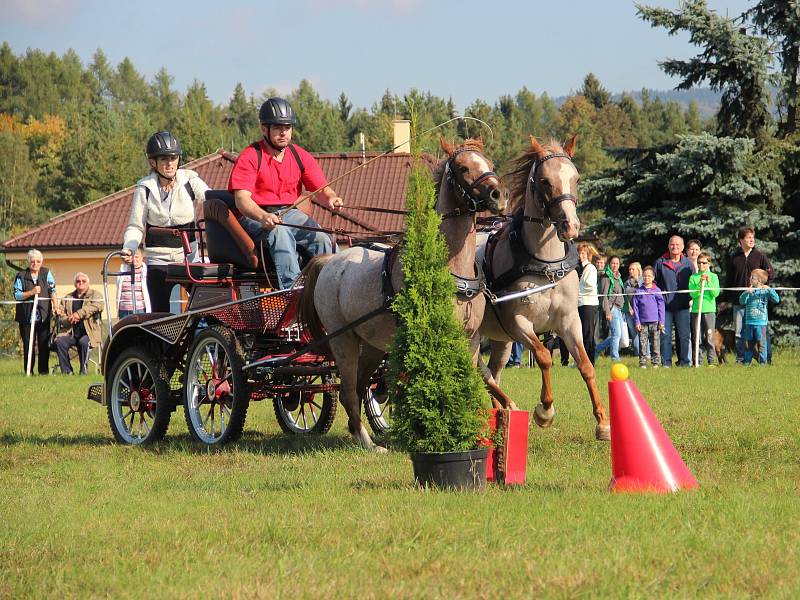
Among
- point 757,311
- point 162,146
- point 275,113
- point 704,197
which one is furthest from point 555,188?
point 704,197

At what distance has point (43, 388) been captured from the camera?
53.0 ft

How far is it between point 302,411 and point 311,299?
70.2 inches

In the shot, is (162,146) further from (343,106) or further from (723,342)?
(343,106)

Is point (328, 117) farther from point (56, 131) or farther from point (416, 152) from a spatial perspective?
point (416, 152)

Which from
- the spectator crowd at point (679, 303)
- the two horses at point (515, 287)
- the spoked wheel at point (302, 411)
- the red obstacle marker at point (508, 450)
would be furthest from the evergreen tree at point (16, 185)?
the red obstacle marker at point (508, 450)

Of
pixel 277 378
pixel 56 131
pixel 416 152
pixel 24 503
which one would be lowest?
pixel 24 503

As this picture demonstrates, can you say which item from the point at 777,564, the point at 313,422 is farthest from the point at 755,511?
the point at 313,422

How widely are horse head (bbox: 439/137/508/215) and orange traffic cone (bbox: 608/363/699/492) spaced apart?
5.31ft

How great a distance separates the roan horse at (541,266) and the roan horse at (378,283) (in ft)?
2.27

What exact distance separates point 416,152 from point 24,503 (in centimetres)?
313

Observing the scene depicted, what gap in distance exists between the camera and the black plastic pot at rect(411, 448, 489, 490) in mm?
6590

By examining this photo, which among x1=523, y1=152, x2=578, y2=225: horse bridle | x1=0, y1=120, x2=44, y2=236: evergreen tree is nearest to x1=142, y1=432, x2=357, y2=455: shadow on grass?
x1=523, y1=152, x2=578, y2=225: horse bridle

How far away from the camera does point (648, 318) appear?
711 inches

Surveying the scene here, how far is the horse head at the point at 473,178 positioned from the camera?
7574mm
